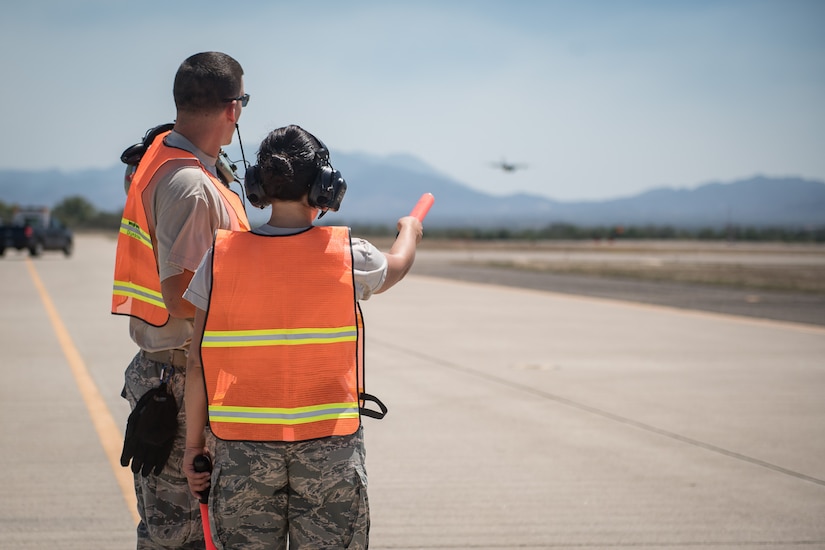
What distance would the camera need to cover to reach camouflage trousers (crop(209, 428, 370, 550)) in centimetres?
270

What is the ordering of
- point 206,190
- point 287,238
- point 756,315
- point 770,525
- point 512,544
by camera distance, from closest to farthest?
point 287,238 → point 206,190 → point 512,544 → point 770,525 → point 756,315

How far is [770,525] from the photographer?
5203 millimetres

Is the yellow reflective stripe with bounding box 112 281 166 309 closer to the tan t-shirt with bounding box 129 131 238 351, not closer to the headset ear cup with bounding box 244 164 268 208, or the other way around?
the tan t-shirt with bounding box 129 131 238 351

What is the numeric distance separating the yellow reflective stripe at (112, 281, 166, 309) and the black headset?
51cm

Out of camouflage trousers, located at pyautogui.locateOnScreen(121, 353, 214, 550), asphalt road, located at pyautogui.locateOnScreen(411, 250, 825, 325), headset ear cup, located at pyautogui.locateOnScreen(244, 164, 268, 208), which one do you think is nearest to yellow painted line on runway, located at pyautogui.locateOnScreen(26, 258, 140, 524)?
camouflage trousers, located at pyautogui.locateOnScreen(121, 353, 214, 550)

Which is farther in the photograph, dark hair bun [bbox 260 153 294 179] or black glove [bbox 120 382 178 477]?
black glove [bbox 120 382 178 477]

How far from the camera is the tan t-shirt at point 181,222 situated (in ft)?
9.71

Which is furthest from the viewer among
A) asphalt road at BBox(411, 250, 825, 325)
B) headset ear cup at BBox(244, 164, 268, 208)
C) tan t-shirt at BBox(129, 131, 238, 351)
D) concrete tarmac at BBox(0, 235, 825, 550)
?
asphalt road at BBox(411, 250, 825, 325)

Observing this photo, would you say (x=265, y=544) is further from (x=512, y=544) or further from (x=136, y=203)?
(x=512, y=544)

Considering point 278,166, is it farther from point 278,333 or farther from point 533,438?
point 533,438

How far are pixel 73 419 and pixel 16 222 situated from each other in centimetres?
3803

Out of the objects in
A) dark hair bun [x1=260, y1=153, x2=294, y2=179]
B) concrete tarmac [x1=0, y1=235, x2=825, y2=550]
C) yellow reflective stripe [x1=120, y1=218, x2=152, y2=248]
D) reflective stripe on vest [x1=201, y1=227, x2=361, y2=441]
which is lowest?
concrete tarmac [x1=0, y1=235, x2=825, y2=550]

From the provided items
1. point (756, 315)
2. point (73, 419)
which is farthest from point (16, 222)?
point (73, 419)

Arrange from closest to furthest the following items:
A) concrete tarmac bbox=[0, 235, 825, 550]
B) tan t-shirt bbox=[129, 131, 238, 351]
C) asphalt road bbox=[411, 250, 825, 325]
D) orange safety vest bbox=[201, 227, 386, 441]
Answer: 1. orange safety vest bbox=[201, 227, 386, 441]
2. tan t-shirt bbox=[129, 131, 238, 351]
3. concrete tarmac bbox=[0, 235, 825, 550]
4. asphalt road bbox=[411, 250, 825, 325]
